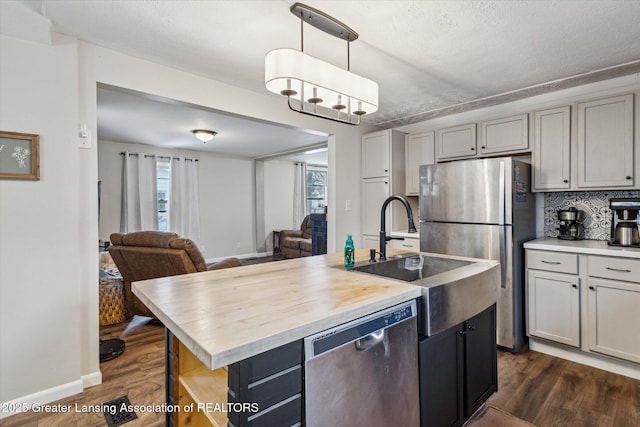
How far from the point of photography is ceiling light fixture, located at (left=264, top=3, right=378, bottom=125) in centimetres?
149

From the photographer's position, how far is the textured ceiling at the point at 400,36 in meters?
1.75

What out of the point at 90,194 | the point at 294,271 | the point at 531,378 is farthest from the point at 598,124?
the point at 90,194

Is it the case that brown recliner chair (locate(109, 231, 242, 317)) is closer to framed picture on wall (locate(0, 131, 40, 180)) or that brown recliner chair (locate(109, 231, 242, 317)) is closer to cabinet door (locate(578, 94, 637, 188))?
framed picture on wall (locate(0, 131, 40, 180))

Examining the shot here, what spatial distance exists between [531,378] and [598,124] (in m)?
2.04

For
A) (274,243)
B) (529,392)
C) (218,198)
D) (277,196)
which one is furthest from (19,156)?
(277,196)

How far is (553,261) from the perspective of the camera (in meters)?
2.54

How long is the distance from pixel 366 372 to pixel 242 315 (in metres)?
0.48

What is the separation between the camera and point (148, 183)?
19.2 feet

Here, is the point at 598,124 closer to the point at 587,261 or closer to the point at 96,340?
the point at 587,261

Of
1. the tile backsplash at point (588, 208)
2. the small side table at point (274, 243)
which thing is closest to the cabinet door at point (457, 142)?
the tile backsplash at point (588, 208)

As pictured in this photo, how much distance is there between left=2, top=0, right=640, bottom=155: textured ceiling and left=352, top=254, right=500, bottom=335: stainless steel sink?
1.42 metres

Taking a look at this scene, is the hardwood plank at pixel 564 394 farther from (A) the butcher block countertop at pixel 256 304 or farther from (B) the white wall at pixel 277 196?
(B) the white wall at pixel 277 196

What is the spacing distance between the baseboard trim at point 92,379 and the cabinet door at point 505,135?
376 centimetres

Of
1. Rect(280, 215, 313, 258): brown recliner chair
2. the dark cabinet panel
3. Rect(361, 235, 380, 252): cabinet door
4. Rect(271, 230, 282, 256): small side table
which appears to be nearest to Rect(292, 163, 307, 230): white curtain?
Rect(271, 230, 282, 256): small side table
